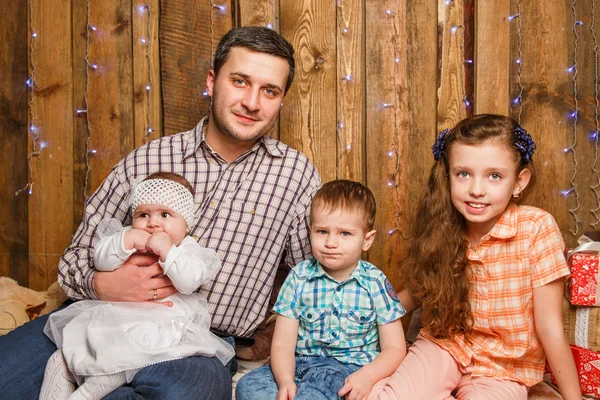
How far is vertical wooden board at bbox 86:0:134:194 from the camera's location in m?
2.54

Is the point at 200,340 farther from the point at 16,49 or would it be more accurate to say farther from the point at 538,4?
the point at 538,4

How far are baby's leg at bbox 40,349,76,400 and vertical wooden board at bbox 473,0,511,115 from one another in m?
1.94

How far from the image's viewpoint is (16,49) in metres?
2.60

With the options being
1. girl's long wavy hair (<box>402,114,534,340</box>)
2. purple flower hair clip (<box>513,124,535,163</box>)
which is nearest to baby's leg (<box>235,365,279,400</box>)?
girl's long wavy hair (<box>402,114,534,340</box>)

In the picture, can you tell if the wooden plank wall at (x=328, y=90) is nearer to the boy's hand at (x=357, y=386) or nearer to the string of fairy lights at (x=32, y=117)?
the string of fairy lights at (x=32, y=117)

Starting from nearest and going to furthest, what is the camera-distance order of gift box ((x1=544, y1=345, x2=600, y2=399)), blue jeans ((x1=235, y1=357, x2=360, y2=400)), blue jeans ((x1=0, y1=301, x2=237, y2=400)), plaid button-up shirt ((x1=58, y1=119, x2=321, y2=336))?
1. blue jeans ((x1=0, y1=301, x2=237, y2=400))
2. blue jeans ((x1=235, y1=357, x2=360, y2=400))
3. gift box ((x1=544, y1=345, x2=600, y2=399))
4. plaid button-up shirt ((x1=58, y1=119, x2=321, y2=336))

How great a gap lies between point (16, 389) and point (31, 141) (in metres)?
1.35

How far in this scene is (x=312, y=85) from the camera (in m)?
2.50

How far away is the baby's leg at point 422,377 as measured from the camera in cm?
168

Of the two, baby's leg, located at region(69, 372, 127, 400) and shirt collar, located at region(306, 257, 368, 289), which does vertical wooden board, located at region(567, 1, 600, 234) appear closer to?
shirt collar, located at region(306, 257, 368, 289)

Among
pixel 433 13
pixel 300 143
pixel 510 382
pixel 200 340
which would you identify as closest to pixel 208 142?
pixel 300 143

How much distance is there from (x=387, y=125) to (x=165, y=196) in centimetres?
116

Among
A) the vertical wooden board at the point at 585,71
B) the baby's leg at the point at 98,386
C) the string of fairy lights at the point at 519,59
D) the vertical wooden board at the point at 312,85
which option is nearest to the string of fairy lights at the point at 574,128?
the vertical wooden board at the point at 585,71

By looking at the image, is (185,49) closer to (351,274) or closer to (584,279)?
(351,274)
